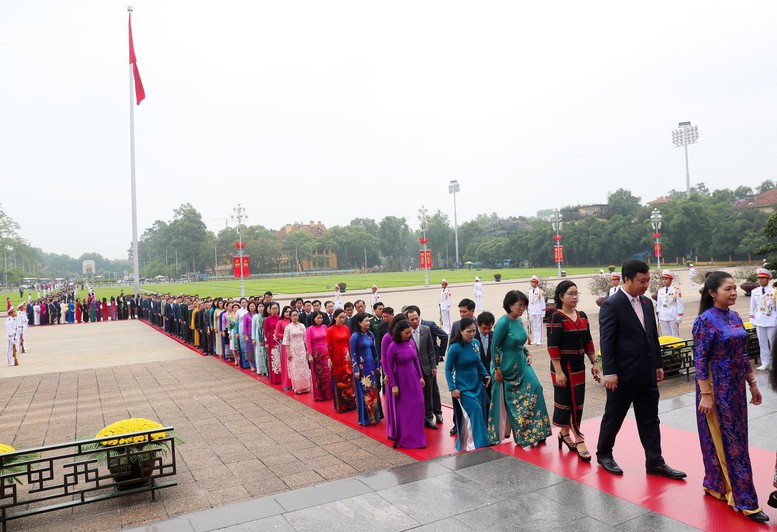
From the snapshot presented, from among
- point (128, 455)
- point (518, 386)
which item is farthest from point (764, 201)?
point (128, 455)

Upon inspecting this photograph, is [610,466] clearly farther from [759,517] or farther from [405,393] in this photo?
[405,393]

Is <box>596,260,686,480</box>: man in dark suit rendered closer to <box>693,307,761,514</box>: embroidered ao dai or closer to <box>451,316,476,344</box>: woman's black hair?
<box>693,307,761,514</box>: embroidered ao dai

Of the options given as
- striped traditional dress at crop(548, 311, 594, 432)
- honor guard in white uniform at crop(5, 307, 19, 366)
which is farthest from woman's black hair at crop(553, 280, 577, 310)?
honor guard in white uniform at crop(5, 307, 19, 366)

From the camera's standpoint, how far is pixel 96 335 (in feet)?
68.4

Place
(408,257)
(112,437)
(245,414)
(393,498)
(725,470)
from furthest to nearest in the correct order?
1. (408,257)
2. (245,414)
3. (112,437)
4. (393,498)
5. (725,470)

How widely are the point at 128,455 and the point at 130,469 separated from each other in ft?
1.03

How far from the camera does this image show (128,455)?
14.9 feet

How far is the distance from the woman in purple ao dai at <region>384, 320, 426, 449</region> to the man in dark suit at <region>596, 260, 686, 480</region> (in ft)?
6.68

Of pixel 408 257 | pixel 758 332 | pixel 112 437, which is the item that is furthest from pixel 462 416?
pixel 408 257

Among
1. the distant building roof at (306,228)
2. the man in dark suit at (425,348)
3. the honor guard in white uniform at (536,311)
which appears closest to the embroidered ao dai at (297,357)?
the man in dark suit at (425,348)

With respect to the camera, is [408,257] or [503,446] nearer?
[503,446]

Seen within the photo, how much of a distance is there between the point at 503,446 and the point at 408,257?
349 ft

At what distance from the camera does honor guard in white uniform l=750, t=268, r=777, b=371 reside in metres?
8.53

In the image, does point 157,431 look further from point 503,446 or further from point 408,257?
point 408,257
